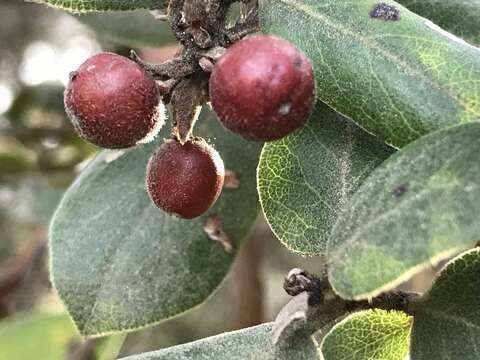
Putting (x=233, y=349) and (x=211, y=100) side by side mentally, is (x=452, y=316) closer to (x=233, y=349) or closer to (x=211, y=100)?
(x=233, y=349)

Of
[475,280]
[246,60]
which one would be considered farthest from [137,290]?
[246,60]

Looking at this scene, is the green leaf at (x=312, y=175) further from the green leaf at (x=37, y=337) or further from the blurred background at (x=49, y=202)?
the green leaf at (x=37, y=337)

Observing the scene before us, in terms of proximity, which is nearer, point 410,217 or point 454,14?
point 410,217

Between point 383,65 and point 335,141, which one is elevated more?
point 383,65

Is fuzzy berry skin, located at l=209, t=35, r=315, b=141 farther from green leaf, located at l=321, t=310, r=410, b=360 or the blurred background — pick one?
the blurred background

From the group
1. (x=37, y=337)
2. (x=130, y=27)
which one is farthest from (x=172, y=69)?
(x=37, y=337)

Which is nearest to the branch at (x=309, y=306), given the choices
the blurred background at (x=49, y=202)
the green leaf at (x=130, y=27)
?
the blurred background at (x=49, y=202)

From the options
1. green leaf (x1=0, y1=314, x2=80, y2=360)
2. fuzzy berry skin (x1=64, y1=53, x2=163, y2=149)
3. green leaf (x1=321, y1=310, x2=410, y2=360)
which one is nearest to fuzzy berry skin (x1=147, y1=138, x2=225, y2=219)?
fuzzy berry skin (x1=64, y1=53, x2=163, y2=149)
